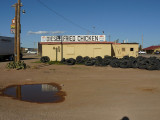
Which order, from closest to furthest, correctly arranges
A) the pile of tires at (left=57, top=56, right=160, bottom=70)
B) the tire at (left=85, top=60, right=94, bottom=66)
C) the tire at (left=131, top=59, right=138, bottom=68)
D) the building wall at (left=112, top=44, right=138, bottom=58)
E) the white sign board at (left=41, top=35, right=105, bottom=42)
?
the pile of tires at (left=57, top=56, right=160, bottom=70), the tire at (left=131, top=59, right=138, bottom=68), the tire at (left=85, top=60, right=94, bottom=66), the white sign board at (left=41, top=35, right=105, bottom=42), the building wall at (left=112, top=44, right=138, bottom=58)

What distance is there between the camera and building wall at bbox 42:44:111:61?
1002 inches

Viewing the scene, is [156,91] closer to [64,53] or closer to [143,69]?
[143,69]

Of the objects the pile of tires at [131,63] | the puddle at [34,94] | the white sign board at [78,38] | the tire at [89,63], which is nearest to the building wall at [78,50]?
the white sign board at [78,38]

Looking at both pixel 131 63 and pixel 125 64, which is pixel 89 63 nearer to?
pixel 125 64

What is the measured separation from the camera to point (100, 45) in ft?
83.6

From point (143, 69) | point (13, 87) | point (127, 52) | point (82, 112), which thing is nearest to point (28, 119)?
point (82, 112)

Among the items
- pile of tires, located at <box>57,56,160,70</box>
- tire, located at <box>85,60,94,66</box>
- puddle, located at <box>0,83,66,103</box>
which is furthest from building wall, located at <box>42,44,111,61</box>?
puddle, located at <box>0,83,66,103</box>

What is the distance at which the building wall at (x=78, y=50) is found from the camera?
25.5 m

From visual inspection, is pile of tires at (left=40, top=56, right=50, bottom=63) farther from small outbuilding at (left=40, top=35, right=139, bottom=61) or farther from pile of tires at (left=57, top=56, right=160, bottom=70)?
pile of tires at (left=57, top=56, right=160, bottom=70)

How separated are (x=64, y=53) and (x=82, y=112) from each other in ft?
67.3

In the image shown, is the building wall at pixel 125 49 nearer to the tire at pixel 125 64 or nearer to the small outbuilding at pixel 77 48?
the small outbuilding at pixel 77 48

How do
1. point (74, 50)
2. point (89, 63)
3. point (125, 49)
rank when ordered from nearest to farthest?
point (89, 63)
point (74, 50)
point (125, 49)

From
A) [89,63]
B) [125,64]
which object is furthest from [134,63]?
[89,63]

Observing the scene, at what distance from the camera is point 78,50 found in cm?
2572
